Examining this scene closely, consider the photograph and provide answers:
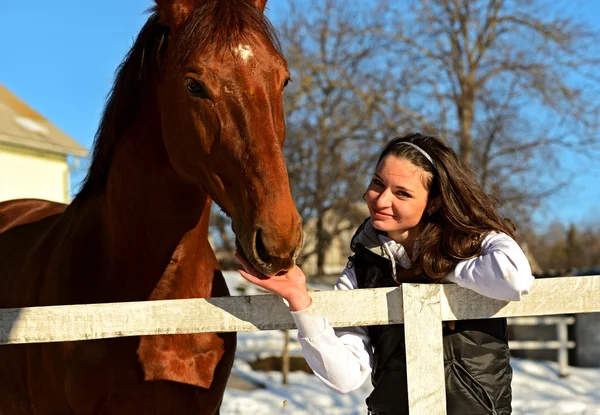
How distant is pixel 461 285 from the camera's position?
2.14 meters

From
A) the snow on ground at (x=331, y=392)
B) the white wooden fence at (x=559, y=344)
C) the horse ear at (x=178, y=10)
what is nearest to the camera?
the horse ear at (x=178, y=10)

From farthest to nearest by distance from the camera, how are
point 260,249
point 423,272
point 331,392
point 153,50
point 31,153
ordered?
point 31,153, point 331,392, point 153,50, point 423,272, point 260,249

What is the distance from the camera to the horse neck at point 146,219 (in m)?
2.71

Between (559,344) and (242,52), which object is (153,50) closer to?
(242,52)

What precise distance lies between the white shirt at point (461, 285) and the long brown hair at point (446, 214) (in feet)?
0.19

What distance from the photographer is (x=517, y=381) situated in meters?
9.83

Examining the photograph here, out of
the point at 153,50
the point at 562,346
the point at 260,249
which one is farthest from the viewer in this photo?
the point at 562,346

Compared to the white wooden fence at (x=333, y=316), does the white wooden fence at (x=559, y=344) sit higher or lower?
lower

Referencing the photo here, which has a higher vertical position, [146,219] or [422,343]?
[146,219]

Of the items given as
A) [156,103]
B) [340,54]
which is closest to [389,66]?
[340,54]

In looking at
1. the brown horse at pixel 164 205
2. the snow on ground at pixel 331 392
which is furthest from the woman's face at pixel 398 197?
the snow on ground at pixel 331 392

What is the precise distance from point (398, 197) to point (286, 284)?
0.56 metres

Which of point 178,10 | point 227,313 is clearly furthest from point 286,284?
point 178,10

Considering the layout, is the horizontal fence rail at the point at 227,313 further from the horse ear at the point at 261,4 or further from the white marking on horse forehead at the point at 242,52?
the horse ear at the point at 261,4
